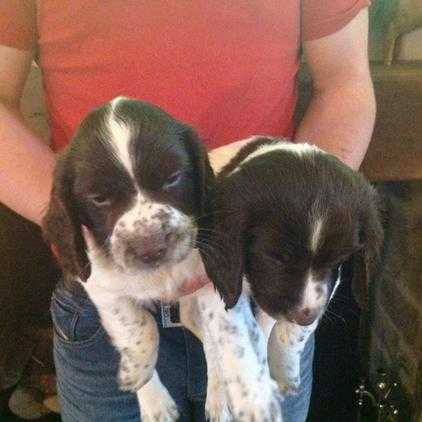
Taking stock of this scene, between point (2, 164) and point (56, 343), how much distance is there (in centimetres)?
49

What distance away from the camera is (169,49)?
4.81 feet

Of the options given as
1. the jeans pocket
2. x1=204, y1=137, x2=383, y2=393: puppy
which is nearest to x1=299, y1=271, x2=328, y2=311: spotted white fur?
x1=204, y1=137, x2=383, y2=393: puppy

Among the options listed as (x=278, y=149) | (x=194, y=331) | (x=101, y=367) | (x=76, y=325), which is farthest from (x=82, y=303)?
(x=278, y=149)

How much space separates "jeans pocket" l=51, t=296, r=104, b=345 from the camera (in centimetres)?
155

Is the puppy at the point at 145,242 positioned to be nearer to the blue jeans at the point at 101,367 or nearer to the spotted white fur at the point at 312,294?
the blue jeans at the point at 101,367

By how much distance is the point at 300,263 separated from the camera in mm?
1198

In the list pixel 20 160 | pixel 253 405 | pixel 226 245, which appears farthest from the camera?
pixel 20 160

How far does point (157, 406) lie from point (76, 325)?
30 cm

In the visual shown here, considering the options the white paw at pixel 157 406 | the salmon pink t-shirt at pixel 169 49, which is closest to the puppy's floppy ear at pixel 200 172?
the salmon pink t-shirt at pixel 169 49

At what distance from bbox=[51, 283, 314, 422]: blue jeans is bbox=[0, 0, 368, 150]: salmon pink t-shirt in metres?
0.49

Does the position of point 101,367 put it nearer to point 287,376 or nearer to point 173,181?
point 287,376

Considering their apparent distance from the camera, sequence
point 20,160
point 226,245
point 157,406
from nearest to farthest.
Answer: point 226,245
point 20,160
point 157,406

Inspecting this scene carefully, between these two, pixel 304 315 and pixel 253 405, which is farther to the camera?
pixel 253 405

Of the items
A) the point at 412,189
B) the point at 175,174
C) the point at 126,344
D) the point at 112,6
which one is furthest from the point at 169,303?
the point at 412,189
